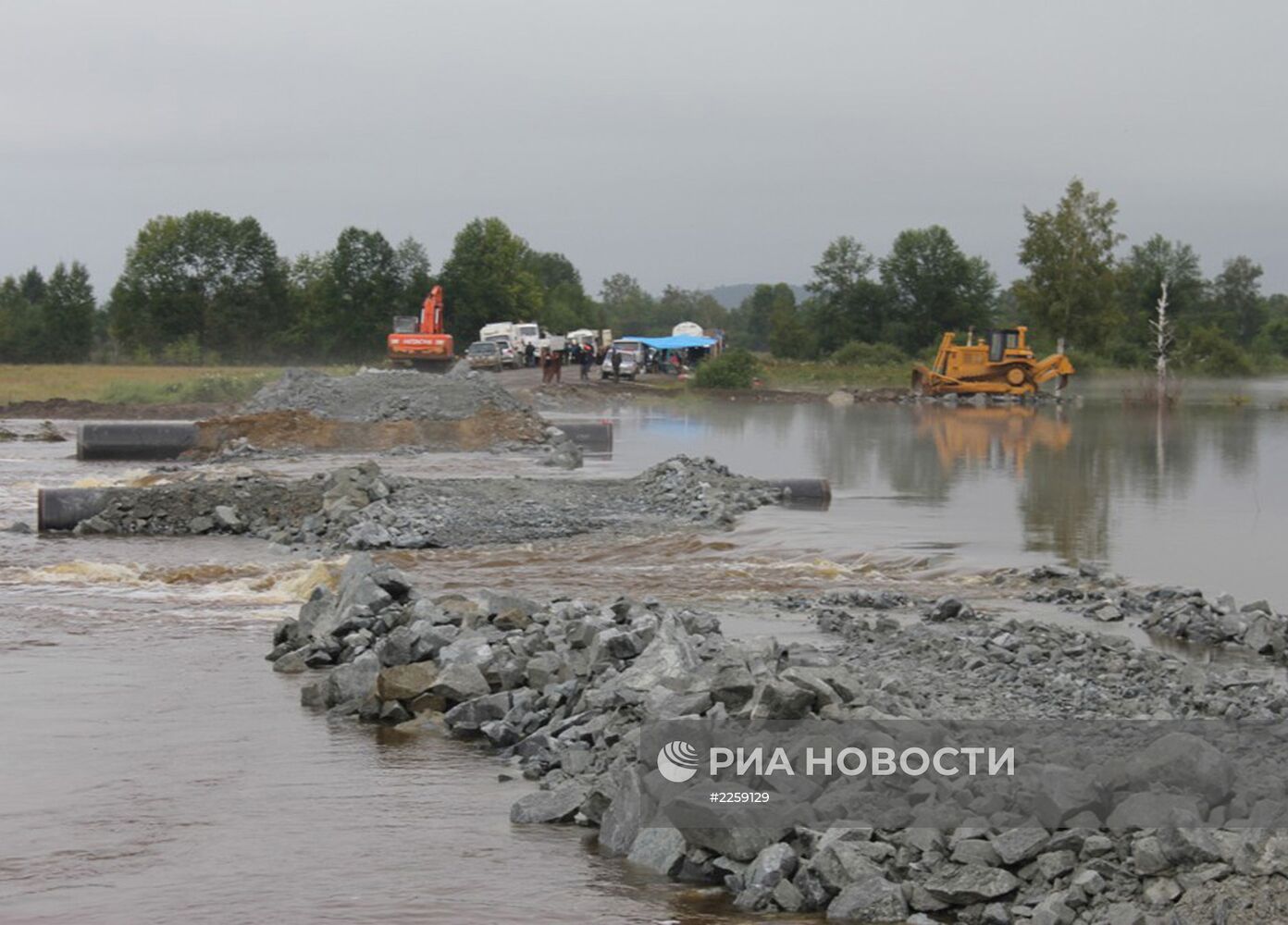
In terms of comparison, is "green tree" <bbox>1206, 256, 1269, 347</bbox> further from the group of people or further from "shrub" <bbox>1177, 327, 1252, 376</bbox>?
the group of people

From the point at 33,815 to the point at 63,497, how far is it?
45.8 ft

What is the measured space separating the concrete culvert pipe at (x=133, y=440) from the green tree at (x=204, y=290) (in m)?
54.2

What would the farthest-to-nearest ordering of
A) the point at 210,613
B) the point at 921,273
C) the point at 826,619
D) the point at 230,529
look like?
the point at 921,273
the point at 230,529
the point at 210,613
the point at 826,619

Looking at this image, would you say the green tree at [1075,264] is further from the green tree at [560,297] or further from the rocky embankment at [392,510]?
the rocky embankment at [392,510]

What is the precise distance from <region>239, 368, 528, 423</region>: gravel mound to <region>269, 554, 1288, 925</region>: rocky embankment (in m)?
23.0

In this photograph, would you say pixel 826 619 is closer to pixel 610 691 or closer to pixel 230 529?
pixel 610 691

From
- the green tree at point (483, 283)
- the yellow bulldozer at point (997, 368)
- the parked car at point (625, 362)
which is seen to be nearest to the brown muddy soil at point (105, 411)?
the parked car at point (625, 362)

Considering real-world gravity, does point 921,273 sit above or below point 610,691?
above

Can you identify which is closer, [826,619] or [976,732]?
[976,732]

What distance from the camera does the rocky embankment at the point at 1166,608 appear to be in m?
13.1

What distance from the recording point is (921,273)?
325 feet

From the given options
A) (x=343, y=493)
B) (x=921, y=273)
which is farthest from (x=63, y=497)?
(x=921, y=273)

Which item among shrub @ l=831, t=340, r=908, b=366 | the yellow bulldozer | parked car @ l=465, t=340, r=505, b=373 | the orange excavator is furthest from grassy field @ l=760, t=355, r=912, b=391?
the orange excavator

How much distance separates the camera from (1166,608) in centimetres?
1421
